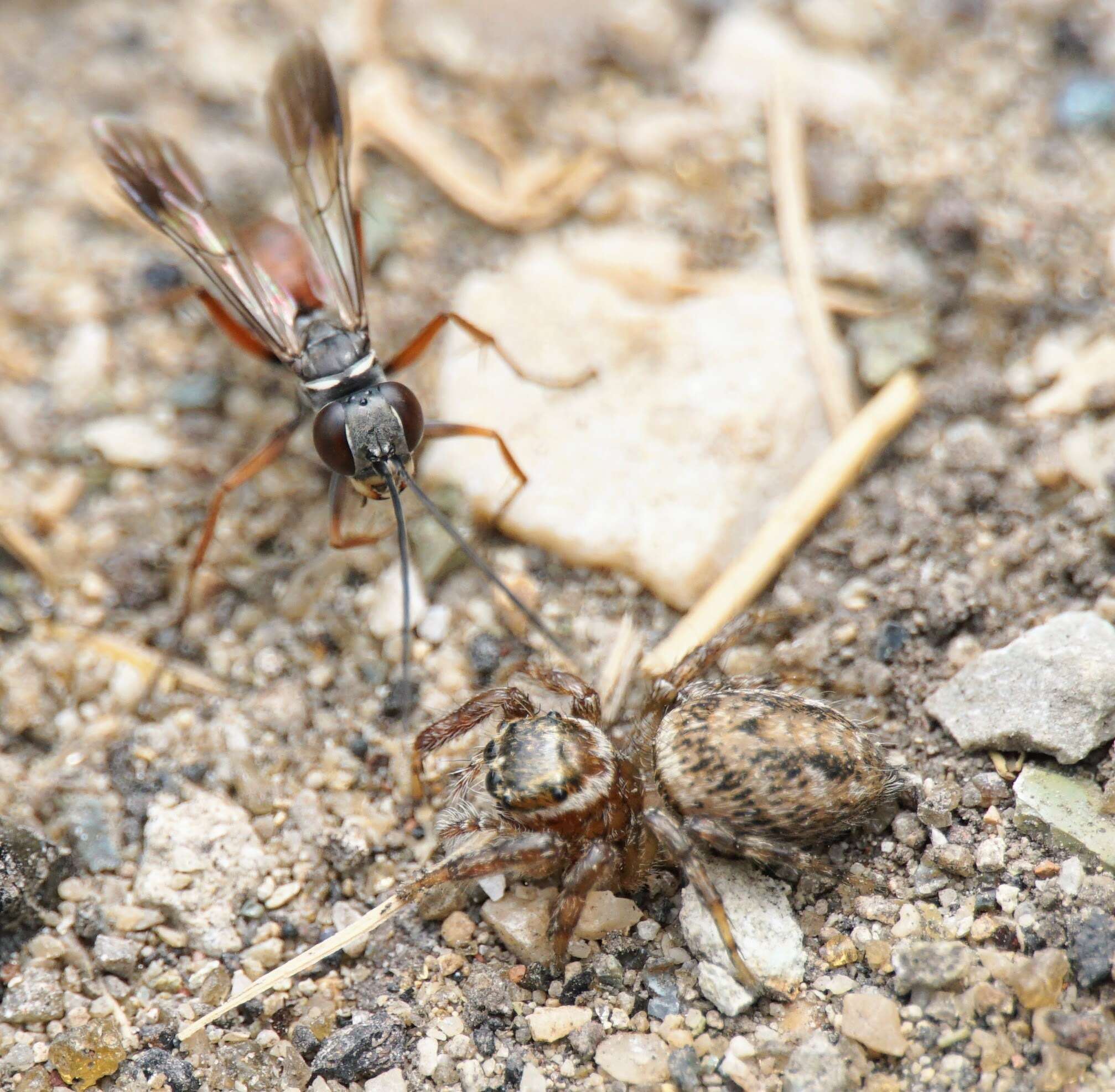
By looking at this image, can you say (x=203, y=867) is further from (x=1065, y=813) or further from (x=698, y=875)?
(x=1065, y=813)

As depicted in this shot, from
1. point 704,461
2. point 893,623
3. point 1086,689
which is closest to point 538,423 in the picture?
point 704,461

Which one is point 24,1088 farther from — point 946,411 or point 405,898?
point 946,411

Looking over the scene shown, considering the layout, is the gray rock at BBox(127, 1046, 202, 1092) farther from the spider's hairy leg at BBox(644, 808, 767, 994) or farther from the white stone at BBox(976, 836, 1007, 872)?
the white stone at BBox(976, 836, 1007, 872)

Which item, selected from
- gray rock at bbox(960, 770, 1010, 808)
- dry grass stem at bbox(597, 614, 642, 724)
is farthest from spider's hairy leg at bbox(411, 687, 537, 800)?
gray rock at bbox(960, 770, 1010, 808)

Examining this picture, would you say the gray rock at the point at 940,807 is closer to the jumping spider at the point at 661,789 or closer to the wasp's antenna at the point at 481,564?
the jumping spider at the point at 661,789

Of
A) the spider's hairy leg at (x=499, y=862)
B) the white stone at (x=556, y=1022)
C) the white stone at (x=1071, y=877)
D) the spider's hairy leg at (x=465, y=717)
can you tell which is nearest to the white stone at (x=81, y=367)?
the spider's hairy leg at (x=465, y=717)

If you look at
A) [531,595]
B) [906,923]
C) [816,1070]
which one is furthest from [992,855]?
[531,595]
